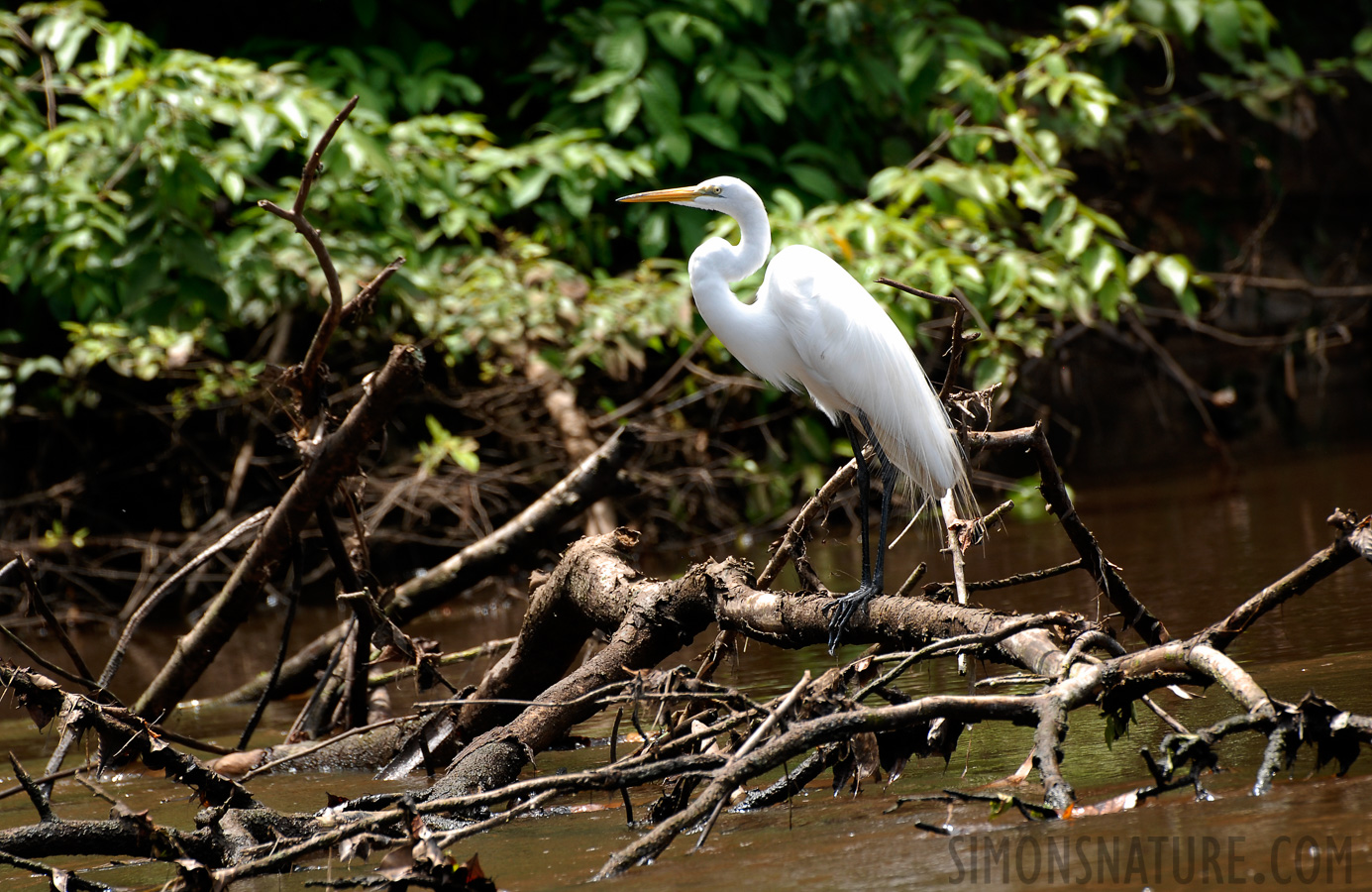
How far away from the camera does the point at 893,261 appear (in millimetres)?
6035

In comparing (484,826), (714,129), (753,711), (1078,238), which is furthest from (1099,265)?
(484,826)

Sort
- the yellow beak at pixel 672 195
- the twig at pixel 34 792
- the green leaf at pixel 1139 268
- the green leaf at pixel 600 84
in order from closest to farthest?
1. the twig at pixel 34 792
2. the yellow beak at pixel 672 195
3. the green leaf at pixel 1139 268
4. the green leaf at pixel 600 84

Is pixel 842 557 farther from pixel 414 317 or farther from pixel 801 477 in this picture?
pixel 414 317

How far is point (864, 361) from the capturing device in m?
3.45

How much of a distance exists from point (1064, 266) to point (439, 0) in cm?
440

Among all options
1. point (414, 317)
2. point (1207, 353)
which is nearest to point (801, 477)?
point (414, 317)

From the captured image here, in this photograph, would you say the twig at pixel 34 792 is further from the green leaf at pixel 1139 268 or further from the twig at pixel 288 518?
the green leaf at pixel 1139 268

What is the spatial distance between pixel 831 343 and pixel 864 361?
0.10 m

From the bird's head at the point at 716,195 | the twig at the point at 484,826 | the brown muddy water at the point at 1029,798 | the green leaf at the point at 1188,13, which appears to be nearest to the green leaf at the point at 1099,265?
the brown muddy water at the point at 1029,798

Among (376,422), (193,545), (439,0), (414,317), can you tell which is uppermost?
(439,0)

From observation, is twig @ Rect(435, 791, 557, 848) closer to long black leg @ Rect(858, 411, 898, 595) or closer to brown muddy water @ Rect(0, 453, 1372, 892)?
brown muddy water @ Rect(0, 453, 1372, 892)

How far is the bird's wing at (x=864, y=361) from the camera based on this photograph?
134 inches

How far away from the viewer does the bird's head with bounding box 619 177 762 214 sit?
3.58 m

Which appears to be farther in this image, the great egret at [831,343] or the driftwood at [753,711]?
the great egret at [831,343]
